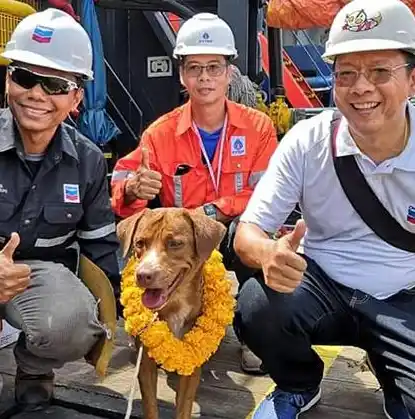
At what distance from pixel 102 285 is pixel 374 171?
1.17 meters

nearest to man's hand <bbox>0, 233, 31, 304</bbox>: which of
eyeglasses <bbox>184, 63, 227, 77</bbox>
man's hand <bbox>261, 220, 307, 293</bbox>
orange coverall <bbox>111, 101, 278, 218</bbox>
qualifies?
man's hand <bbox>261, 220, 307, 293</bbox>

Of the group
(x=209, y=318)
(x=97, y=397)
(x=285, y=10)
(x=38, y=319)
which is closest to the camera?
(x=38, y=319)

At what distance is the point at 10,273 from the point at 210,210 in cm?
121

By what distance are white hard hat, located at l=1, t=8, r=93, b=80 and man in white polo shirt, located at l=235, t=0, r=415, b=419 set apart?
872 millimetres

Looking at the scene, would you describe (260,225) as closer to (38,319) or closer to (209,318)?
(209,318)

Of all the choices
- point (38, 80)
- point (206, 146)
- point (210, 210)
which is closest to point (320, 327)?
point (210, 210)

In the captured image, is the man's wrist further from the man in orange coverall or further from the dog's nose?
the dog's nose

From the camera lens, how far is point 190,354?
2.81 metres

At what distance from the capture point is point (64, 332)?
2.72 m

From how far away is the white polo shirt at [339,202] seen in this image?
2746 mm

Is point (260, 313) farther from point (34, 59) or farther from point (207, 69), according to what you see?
point (207, 69)

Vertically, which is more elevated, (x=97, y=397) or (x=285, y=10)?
(x=285, y=10)

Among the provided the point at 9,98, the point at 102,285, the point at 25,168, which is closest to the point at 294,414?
the point at 102,285

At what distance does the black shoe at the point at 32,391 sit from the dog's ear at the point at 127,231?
64cm
